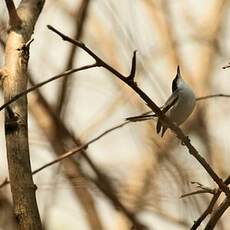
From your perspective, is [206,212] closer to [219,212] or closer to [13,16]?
[219,212]

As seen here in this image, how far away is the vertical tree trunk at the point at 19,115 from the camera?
735mm

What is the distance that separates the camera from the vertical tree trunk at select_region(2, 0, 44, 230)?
2.41ft

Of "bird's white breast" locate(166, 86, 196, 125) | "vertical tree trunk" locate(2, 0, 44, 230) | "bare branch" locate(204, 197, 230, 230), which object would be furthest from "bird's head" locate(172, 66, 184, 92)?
"bare branch" locate(204, 197, 230, 230)

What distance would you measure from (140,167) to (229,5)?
3.29 feet

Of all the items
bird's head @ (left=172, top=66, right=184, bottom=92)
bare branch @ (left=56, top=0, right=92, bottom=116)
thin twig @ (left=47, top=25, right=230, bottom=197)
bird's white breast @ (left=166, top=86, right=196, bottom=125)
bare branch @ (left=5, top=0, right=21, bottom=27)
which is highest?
bare branch @ (left=56, top=0, right=92, bottom=116)

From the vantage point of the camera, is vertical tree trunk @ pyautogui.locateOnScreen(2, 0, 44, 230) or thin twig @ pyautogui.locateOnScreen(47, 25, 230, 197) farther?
vertical tree trunk @ pyautogui.locateOnScreen(2, 0, 44, 230)

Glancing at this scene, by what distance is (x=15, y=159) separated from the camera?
0.76 metres

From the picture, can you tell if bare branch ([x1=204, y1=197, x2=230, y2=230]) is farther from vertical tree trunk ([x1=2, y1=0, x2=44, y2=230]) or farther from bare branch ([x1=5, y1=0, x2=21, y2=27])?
bare branch ([x1=5, y1=0, x2=21, y2=27])

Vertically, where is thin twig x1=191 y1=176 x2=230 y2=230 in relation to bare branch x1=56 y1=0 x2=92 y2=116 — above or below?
below

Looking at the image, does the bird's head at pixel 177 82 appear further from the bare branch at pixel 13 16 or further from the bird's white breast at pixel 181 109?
the bare branch at pixel 13 16

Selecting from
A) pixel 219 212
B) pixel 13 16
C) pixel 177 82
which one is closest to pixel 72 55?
pixel 177 82

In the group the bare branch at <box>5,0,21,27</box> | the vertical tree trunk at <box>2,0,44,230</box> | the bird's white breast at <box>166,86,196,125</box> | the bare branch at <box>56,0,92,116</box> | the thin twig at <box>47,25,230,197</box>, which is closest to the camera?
the thin twig at <box>47,25,230,197</box>

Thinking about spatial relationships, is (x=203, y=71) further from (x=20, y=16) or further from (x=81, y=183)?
(x=20, y=16)

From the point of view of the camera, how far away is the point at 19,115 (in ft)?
2.64
